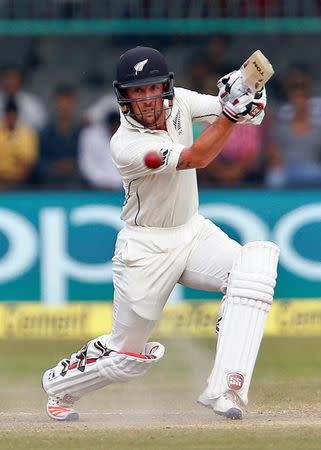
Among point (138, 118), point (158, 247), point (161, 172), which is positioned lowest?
point (158, 247)

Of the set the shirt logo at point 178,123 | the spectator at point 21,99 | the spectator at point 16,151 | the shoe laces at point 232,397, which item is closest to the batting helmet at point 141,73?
the shirt logo at point 178,123

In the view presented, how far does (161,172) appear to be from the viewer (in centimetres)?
619

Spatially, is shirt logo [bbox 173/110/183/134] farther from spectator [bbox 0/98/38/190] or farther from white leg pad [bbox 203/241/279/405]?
spectator [bbox 0/98/38/190]

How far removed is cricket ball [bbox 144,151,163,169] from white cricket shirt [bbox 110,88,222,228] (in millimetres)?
26

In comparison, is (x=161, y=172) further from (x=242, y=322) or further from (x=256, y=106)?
(x=242, y=322)

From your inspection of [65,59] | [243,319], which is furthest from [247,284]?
[65,59]

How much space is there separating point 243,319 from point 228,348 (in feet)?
0.50

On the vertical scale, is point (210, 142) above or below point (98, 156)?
above

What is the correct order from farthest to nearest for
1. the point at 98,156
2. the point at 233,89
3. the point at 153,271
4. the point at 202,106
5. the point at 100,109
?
1. the point at 100,109
2. the point at 98,156
3. the point at 202,106
4. the point at 153,271
5. the point at 233,89

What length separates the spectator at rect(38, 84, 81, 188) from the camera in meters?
11.4

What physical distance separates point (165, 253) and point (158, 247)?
0.14ft

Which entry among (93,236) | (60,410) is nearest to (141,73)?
(60,410)

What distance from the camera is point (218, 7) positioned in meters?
11.2

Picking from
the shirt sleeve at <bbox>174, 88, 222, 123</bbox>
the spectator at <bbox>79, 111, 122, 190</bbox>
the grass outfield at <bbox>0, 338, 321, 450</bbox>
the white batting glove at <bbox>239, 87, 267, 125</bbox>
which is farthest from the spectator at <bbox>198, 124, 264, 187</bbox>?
the white batting glove at <bbox>239, 87, 267, 125</bbox>
